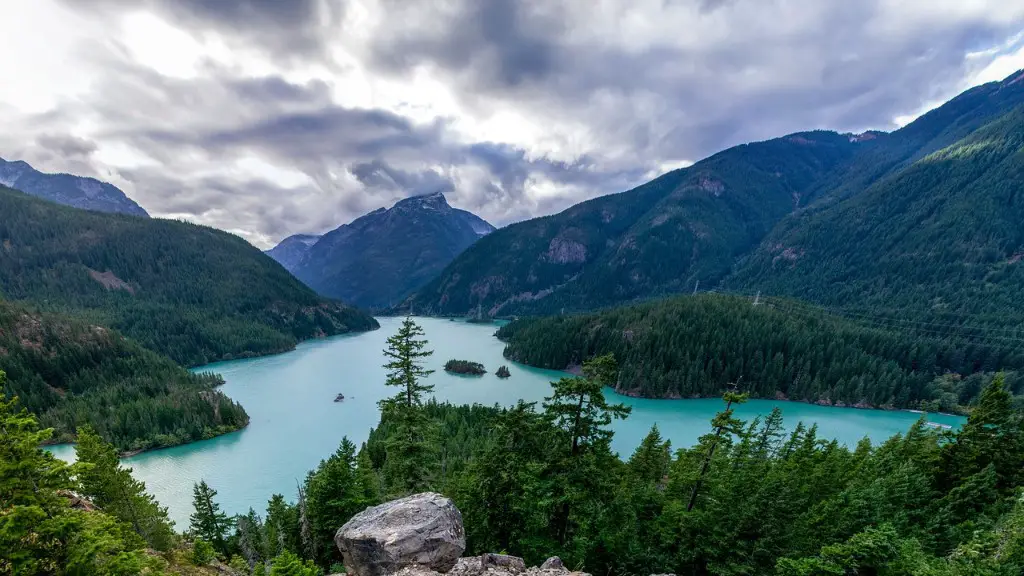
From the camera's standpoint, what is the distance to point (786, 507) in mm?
20828

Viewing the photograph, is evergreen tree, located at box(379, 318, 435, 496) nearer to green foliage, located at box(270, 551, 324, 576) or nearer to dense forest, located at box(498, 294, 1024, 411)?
green foliage, located at box(270, 551, 324, 576)

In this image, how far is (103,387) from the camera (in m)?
90.9

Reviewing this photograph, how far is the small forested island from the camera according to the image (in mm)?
124875

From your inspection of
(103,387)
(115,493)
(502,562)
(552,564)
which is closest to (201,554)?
(115,493)

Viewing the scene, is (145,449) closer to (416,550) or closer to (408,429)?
(408,429)

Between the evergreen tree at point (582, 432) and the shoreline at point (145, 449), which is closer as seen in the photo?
the evergreen tree at point (582, 432)

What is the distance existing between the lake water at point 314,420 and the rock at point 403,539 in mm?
44206

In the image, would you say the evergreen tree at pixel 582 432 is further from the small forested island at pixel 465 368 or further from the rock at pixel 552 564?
the small forested island at pixel 465 368

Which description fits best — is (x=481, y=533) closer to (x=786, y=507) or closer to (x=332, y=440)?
(x=786, y=507)

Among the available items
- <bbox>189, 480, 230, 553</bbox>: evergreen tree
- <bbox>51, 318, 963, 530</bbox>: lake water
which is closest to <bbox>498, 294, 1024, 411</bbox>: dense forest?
<bbox>51, 318, 963, 530</bbox>: lake water

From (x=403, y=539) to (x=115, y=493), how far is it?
23014 millimetres

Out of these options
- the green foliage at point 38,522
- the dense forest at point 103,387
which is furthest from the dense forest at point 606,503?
the dense forest at point 103,387

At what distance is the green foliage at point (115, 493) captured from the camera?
23.6 metres

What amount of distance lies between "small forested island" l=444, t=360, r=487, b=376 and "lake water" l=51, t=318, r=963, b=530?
3.72m
